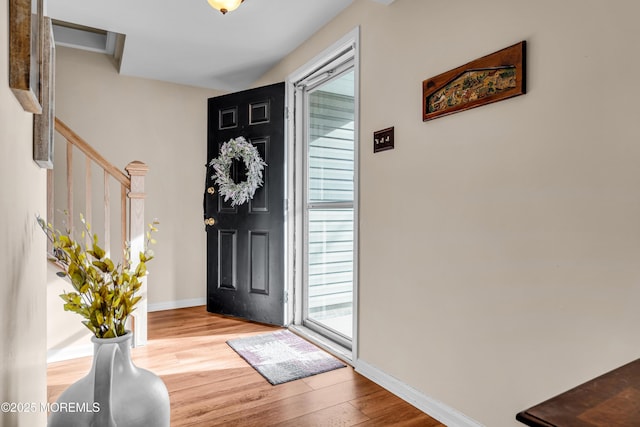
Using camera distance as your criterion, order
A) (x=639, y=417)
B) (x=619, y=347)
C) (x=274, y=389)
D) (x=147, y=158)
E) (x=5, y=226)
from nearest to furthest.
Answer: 1. (x=639, y=417)
2. (x=5, y=226)
3. (x=619, y=347)
4. (x=274, y=389)
5. (x=147, y=158)

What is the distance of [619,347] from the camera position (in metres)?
1.33

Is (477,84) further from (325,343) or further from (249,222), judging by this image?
(249,222)

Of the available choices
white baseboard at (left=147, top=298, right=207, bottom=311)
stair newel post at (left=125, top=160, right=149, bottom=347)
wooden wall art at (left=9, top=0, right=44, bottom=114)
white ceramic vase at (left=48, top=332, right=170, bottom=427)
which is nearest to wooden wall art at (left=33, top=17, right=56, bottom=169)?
wooden wall art at (left=9, top=0, right=44, bottom=114)

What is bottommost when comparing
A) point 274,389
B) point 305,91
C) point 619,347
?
point 274,389

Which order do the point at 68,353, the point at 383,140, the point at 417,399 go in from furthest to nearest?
1. the point at 68,353
2. the point at 383,140
3. the point at 417,399

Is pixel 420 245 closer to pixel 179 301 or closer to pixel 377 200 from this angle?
pixel 377 200

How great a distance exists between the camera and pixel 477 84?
1.81 meters

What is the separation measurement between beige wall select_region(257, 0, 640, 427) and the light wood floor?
23cm

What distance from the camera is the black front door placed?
3.57 m

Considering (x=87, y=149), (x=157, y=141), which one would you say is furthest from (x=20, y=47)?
(x=157, y=141)

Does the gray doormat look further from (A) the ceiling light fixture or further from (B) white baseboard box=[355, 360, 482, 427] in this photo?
(A) the ceiling light fixture

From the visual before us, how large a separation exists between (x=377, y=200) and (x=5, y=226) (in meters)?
2.00

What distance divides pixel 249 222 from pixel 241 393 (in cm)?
173

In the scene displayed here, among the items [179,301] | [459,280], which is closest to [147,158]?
[179,301]
